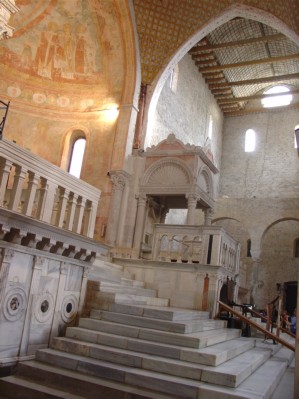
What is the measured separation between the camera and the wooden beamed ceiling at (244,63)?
66.9ft

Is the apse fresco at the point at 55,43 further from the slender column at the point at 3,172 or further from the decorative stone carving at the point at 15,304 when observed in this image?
the decorative stone carving at the point at 15,304

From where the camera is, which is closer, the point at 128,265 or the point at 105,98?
the point at 128,265

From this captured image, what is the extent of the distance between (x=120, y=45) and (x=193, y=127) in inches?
329

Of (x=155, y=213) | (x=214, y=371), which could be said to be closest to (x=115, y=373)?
(x=214, y=371)

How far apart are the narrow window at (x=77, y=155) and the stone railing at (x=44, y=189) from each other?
7.26 metres

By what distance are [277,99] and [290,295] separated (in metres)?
13.0

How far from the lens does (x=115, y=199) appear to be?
13.0 meters

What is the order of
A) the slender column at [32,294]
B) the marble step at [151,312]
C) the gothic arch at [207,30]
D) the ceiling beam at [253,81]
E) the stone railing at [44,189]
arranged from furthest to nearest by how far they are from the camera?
the ceiling beam at [253,81]
the gothic arch at [207,30]
the marble step at [151,312]
the slender column at [32,294]
the stone railing at [44,189]

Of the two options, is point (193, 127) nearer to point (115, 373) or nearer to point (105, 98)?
point (105, 98)

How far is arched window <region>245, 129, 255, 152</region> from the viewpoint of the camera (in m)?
26.4

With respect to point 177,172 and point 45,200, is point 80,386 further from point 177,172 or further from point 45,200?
point 177,172


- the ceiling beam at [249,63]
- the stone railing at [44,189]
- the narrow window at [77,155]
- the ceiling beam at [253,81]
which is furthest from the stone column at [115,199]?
the ceiling beam at [253,81]

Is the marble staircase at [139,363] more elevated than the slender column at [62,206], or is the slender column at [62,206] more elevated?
the slender column at [62,206]

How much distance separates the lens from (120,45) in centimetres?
1425
